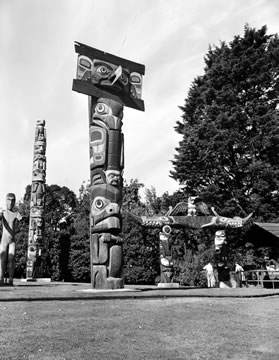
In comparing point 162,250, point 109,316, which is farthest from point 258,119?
point 109,316

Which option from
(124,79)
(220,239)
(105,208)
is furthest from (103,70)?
(220,239)

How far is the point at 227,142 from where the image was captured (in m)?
26.9

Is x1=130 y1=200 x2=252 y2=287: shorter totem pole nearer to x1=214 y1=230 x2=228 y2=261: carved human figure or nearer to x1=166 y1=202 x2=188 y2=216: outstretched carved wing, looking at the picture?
x1=214 y1=230 x2=228 y2=261: carved human figure

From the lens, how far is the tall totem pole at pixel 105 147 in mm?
12547

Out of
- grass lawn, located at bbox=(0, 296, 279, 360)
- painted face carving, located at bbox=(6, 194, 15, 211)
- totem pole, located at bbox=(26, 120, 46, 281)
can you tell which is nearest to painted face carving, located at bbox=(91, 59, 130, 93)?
painted face carving, located at bbox=(6, 194, 15, 211)

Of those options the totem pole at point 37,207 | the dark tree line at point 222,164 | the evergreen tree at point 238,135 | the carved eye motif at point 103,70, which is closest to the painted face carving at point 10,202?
the carved eye motif at point 103,70

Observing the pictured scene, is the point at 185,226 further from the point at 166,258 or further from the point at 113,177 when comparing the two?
the point at 113,177

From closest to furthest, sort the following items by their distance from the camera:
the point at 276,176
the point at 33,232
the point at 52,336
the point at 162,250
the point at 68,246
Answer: the point at 52,336, the point at 162,250, the point at 33,232, the point at 276,176, the point at 68,246

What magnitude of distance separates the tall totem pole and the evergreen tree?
13.1 metres

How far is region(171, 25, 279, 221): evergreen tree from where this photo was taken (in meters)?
26.6

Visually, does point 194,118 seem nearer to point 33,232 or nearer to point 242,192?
point 242,192

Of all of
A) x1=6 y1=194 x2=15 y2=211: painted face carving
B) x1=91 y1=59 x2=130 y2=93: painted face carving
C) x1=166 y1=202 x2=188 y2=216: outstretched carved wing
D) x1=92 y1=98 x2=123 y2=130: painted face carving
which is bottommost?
A: x1=6 y1=194 x2=15 y2=211: painted face carving

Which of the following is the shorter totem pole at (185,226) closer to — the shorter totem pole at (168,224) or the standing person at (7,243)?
the shorter totem pole at (168,224)

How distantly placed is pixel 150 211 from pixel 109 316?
2232cm
